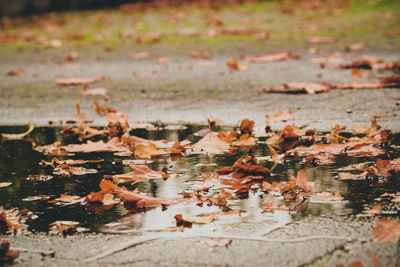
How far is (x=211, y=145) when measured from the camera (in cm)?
298

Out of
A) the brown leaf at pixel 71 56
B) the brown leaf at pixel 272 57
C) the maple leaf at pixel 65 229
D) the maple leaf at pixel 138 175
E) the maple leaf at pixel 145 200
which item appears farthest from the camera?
the brown leaf at pixel 71 56

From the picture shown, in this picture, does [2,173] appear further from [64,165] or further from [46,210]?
[46,210]

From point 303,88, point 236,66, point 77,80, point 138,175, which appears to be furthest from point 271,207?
point 77,80

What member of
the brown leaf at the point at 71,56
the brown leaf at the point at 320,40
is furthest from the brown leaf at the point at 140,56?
the brown leaf at the point at 320,40

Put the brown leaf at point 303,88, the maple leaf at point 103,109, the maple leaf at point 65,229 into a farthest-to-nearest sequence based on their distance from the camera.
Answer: the brown leaf at point 303,88, the maple leaf at point 103,109, the maple leaf at point 65,229

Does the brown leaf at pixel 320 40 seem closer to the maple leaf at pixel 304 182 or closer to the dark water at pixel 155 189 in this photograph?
the dark water at pixel 155 189

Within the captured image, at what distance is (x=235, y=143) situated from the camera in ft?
10.1

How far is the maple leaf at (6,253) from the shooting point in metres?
1.68

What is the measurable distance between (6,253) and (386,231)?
1.19 meters

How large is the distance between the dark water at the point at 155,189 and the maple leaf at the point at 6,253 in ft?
0.74

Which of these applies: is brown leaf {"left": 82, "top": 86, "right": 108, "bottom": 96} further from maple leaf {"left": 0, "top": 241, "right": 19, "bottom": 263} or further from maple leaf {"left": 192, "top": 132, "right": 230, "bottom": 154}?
maple leaf {"left": 0, "top": 241, "right": 19, "bottom": 263}

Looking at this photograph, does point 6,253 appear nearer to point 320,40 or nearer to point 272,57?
point 272,57

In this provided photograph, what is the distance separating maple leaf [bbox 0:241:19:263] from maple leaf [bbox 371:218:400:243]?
1.11 m

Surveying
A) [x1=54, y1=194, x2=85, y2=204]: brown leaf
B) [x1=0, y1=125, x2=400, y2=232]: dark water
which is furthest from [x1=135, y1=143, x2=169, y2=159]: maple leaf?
[x1=54, y1=194, x2=85, y2=204]: brown leaf
